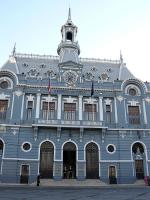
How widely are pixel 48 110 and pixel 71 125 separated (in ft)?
14.8

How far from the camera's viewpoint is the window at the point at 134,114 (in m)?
38.8

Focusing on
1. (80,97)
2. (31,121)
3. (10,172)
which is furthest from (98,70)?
(10,172)

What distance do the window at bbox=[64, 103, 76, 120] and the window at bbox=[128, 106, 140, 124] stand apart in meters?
8.80

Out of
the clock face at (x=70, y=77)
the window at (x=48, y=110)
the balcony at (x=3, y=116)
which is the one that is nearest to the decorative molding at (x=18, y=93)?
the balcony at (x=3, y=116)

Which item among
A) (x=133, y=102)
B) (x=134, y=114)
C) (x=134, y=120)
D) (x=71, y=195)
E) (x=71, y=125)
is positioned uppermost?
(x=133, y=102)

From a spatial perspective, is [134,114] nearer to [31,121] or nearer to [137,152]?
[137,152]

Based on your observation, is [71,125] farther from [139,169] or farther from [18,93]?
[139,169]

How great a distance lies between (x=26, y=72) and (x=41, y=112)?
818 centimetres

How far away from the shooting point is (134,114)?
129ft

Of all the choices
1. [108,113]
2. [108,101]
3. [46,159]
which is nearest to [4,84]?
[46,159]

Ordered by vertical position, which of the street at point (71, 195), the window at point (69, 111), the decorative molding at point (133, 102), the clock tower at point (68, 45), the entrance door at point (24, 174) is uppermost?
the clock tower at point (68, 45)

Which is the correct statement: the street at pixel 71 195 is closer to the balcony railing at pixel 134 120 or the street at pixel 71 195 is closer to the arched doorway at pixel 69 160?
the arched doorway at pixel 69 160

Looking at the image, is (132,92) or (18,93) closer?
(18,93)

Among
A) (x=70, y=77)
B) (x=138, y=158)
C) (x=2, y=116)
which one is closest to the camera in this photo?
(x=138, y=158)
